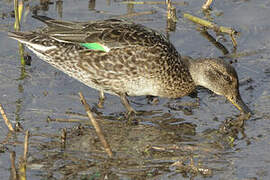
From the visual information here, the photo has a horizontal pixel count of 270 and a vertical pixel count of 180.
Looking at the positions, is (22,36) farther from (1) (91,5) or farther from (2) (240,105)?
(2) (240,105)

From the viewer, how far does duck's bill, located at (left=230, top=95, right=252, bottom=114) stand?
269 inches

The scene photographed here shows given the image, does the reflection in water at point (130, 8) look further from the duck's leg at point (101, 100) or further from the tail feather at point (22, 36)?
the tail feather at point (22, 36)

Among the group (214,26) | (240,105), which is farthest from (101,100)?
(214,26)

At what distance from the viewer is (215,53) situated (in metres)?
8.45

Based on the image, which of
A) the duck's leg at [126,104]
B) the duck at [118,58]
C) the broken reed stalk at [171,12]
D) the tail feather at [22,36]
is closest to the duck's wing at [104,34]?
the duck at [118,58]

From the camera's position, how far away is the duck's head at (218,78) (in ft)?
23.3

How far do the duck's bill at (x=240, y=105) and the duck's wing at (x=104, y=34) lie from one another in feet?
3.92

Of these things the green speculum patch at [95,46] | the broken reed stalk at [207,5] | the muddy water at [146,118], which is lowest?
the muddy water at [146,118]

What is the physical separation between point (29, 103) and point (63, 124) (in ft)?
2.24

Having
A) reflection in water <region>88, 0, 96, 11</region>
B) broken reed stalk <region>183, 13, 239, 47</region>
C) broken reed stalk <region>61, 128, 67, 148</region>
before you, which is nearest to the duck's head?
broken reed stalk <region>183, 13, 239, 47</region>

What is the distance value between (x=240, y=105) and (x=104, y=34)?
6.23 feet

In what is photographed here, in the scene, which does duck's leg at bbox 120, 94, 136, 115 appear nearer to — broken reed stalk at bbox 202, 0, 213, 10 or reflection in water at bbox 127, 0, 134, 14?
reflection in water at bbox 127, 0, 134, 14

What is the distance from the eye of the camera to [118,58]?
6871 mm

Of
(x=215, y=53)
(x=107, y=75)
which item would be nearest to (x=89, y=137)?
(x=107, y=75)
